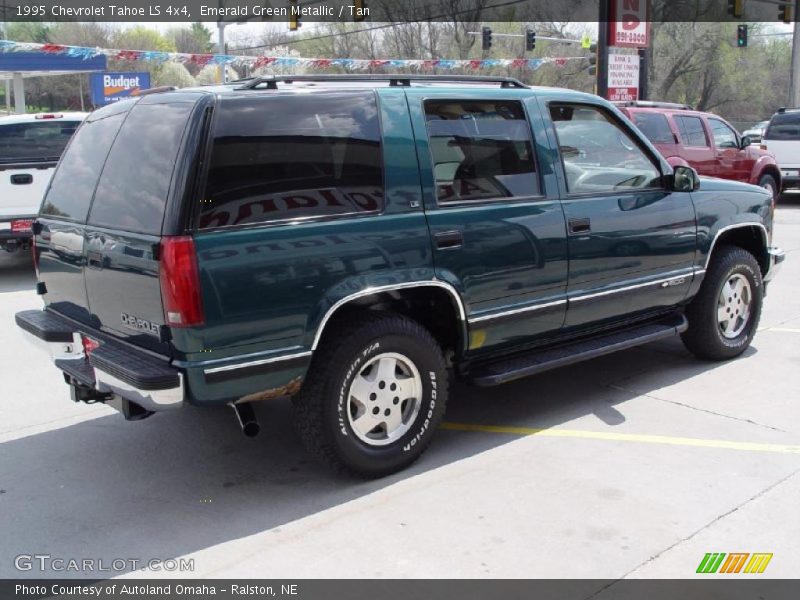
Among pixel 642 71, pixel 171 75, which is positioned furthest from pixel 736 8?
pixel 171 75

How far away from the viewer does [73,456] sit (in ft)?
15.8

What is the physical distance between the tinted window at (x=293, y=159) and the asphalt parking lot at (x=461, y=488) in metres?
1.42

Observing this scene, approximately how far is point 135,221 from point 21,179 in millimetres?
7299

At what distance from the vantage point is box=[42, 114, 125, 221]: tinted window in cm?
448

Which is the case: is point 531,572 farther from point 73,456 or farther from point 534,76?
point 534,76

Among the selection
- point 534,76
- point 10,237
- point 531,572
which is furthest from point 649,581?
point 534,76

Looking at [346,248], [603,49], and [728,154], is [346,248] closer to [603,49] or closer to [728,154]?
[728,154]

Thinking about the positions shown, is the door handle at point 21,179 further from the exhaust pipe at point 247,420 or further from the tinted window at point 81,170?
the exhaust pipe at point 247,420

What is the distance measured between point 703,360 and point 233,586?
418 centimetres

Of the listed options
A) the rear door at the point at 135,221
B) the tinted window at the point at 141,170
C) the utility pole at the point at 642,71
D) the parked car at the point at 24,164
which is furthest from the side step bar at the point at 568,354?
the utility pole at the point at 642,71

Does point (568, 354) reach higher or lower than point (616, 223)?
lower

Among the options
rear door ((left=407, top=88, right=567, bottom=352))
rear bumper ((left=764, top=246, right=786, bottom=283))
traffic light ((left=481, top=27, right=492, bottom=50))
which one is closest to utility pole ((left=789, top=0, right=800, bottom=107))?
traffic light ((left=481, top=27, right=492, bottom=50))

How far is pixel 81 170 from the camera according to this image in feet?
15.3

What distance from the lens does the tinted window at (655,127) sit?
44.2 ft
